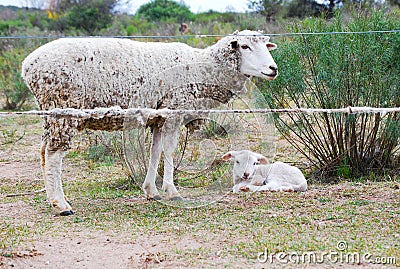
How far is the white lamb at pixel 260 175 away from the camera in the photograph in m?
7.23

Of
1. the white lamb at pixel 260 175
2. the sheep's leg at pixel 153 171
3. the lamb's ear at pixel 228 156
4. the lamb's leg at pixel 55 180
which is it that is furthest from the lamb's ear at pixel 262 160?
the lamb's leg at pixel 55 180

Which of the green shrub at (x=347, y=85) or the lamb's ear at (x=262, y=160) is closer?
the lamb's ear at (x=262, y=160)

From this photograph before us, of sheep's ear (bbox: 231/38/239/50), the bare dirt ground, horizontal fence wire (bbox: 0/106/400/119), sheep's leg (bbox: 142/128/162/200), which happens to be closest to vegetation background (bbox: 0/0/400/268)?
the bare dirt ground

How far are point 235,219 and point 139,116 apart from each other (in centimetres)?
137

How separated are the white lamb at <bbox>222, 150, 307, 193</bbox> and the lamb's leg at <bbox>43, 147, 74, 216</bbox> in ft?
6.33

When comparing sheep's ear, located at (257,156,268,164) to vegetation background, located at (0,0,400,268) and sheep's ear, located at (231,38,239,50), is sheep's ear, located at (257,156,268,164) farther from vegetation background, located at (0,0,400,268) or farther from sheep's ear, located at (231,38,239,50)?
sheep's ear, located at (231,38,239,50)

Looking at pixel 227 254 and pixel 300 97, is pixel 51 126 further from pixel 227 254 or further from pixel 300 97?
pixel 300 97

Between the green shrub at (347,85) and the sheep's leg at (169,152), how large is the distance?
5.37 feet

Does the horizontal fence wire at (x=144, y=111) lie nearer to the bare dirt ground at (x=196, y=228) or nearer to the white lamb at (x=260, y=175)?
the bare dirt ground at (x=196, y=228)

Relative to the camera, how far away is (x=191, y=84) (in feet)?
22.0

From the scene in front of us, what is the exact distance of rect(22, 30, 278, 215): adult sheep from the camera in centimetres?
624

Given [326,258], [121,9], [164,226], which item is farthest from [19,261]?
[121,9]

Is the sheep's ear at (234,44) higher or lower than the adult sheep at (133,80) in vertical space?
higher

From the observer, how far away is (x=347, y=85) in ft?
25.1
